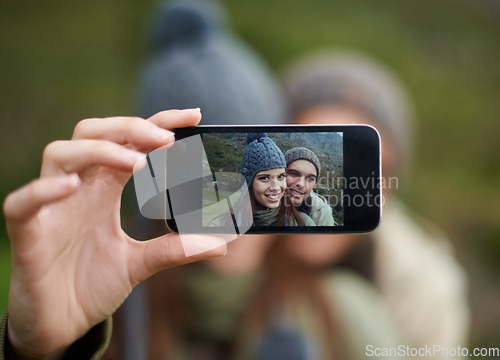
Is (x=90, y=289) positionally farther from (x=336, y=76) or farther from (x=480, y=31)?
(x=480, y=31)

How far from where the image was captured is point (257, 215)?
604 mm

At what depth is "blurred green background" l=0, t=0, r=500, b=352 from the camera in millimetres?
2191

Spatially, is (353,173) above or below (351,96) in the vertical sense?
below

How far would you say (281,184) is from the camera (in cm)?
61

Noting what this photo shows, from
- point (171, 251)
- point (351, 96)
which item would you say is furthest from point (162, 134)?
point (351, 96)

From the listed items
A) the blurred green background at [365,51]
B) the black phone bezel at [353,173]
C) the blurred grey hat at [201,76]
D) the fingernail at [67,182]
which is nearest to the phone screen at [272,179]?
the black phone bezel at [353,173]

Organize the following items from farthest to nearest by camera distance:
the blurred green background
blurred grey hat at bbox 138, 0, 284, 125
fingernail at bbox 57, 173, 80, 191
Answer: the blurred green background, blurred grey hat at bbox 138, 0, 284, 125, fingernail at bbox 57, 173, 80, 191

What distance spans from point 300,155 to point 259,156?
0.18 ft

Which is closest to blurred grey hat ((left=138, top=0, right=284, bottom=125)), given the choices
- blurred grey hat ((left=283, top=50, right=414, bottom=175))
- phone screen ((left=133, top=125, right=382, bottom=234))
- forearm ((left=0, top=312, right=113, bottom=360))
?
blurred grey hat ((left=283, top=50, right=414, bottom=175))

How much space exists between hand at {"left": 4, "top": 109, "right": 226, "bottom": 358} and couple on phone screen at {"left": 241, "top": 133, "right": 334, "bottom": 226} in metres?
0.08

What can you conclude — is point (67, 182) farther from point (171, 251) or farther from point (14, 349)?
point (14, 349)

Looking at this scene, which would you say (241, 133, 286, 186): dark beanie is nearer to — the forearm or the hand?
the hand

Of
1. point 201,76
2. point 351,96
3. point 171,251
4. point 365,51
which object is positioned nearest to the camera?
point 171,251

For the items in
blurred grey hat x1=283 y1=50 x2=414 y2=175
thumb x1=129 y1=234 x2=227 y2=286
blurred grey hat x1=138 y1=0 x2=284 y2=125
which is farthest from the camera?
blurred grey hat x1=283 y1=50 x2=414 y2=175
